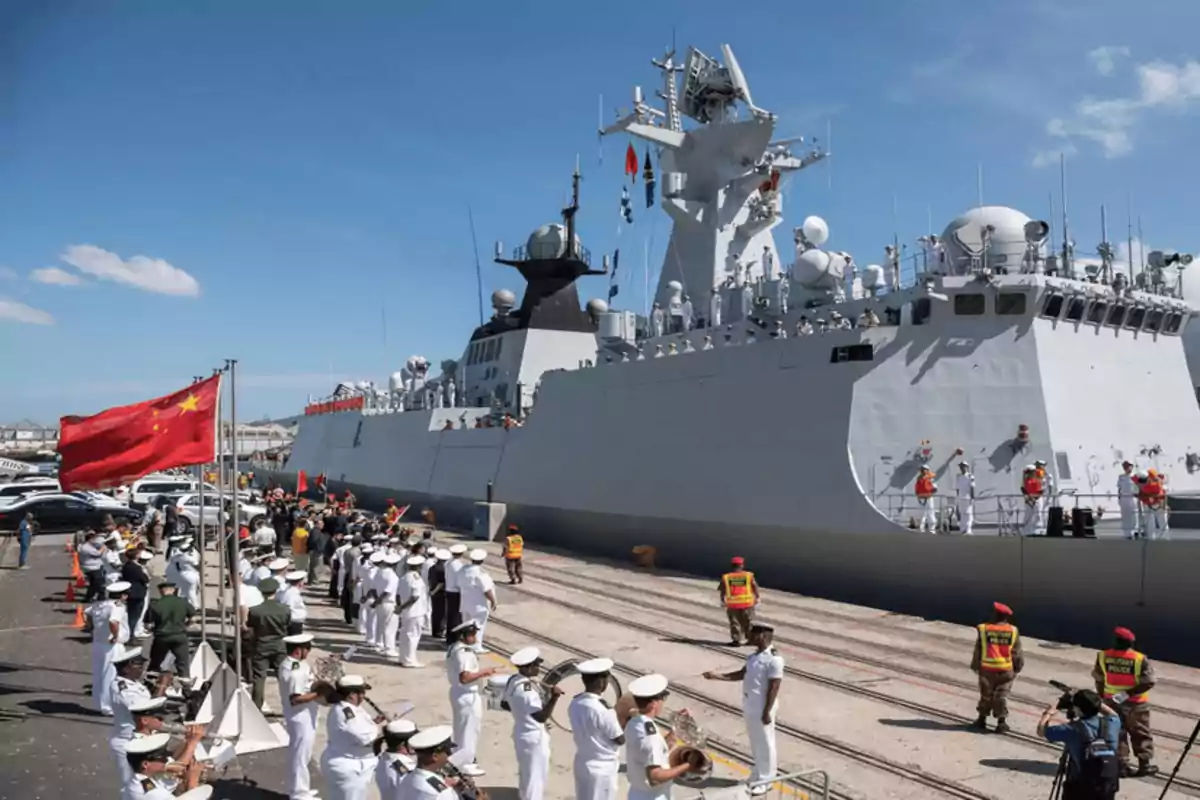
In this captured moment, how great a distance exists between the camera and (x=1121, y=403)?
14.3 meters

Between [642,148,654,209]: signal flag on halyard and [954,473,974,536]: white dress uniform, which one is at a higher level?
[642,148,654,209]: signal flag on halyard

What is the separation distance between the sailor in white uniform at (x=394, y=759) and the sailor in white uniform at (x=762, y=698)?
7.72ft

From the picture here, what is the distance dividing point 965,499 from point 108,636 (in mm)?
9831

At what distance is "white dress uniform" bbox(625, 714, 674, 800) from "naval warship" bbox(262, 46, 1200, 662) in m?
7.92

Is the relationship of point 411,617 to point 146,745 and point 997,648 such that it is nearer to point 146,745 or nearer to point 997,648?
point 997,648

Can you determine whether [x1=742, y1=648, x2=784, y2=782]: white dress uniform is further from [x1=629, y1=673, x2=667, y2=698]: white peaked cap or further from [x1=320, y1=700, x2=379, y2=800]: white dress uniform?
[x1=320, y1=700, x2=379, y2=800]: white dress uniform

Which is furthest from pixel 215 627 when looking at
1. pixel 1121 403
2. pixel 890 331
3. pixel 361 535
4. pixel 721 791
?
pixel 1121 403

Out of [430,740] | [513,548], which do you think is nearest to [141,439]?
[430,740]

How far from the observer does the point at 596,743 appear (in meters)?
5.00

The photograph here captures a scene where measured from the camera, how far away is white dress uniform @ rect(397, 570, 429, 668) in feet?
34.6

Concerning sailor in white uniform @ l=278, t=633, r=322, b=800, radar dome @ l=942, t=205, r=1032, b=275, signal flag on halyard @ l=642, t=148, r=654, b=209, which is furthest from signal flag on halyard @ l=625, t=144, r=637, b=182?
sailor in white uniform @ l=278, t=633, r=322, b=800

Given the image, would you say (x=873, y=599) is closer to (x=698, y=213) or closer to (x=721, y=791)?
(x=721, y=791)

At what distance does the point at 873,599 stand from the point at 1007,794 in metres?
6.88

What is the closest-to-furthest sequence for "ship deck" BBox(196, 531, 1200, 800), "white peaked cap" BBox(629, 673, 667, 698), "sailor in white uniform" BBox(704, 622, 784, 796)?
"white peaked cap" BBox(629, 673, 667, 698), "sailor in white uniform" BBox(704, 622, 784, 796), "ship deck" BBox(196, 531, 1200, 800)
